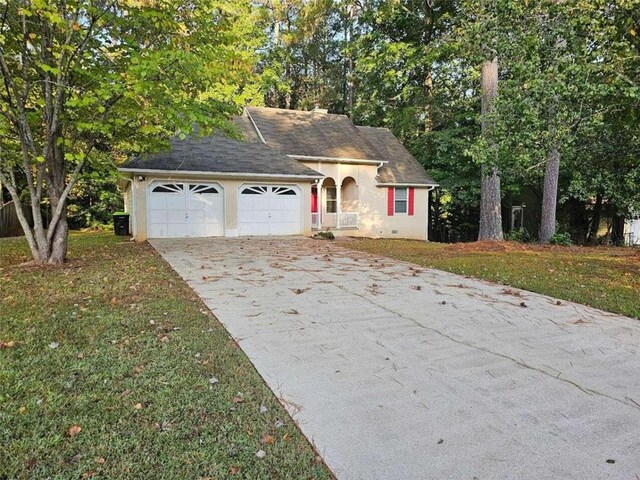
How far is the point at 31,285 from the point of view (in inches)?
257

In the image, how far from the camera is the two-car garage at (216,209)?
1427cm

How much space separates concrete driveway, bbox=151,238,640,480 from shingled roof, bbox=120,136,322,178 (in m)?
8.81

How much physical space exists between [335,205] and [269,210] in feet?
15.4

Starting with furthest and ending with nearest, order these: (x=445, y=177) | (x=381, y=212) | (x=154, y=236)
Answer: (x=445, y=177)
(x=381, y=212)
(x=154, y=236)

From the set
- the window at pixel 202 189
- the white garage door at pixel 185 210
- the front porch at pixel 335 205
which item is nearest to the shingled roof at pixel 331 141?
the front porch at pixel 335 205

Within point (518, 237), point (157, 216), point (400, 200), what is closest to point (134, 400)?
point (157, 216)

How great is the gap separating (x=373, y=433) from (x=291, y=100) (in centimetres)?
3213

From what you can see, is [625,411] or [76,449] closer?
A: [76,449]

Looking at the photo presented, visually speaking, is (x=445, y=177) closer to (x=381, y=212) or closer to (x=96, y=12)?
(x=381, y=212)

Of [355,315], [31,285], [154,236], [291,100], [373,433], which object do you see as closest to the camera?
[373,433]

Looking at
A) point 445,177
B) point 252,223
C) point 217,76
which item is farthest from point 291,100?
point 217,76

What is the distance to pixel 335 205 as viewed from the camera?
19.7 metres

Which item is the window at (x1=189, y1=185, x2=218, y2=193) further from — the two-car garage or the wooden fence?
the wooden fence

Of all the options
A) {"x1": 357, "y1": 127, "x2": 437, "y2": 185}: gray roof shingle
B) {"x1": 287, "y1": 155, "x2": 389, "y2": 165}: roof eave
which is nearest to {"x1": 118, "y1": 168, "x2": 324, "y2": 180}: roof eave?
{"x1": 287, "y1": 155, "x2": 389, "y2": 165}: roof eave
